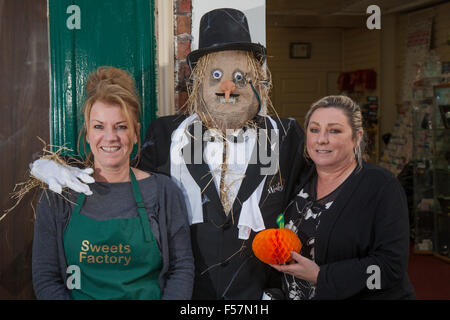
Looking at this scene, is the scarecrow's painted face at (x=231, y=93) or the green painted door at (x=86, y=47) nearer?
the scarecrow's painted face at (x=231, y=93)

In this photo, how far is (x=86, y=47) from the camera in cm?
245

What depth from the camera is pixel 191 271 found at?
71.4 inches

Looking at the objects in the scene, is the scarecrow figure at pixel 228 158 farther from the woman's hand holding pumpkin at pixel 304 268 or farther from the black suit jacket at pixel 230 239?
the woman's hand holding pumpkin at pixel 304 268

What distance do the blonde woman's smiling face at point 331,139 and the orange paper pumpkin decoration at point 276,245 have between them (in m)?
0.37

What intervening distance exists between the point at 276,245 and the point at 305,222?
0.81ft

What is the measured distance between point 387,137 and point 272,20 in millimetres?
2460

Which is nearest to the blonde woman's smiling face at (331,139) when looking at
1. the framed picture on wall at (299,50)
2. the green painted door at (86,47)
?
the green painted door at (86,47)

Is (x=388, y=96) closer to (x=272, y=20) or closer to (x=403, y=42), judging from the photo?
(x=403, y=42)

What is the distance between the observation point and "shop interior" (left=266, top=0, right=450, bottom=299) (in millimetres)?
5129

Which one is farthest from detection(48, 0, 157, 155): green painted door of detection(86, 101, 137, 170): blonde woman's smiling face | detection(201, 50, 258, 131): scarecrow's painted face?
detection(86, 101, 137, 170): blonde woman's smiling face

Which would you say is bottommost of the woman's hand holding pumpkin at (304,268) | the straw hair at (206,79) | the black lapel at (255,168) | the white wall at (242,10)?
the woman's hand holding pumpkin at (304,268)

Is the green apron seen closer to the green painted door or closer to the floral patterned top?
the floral patterned top

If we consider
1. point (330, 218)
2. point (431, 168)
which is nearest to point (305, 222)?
point (330, 218)

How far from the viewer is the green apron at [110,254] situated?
173 cm
